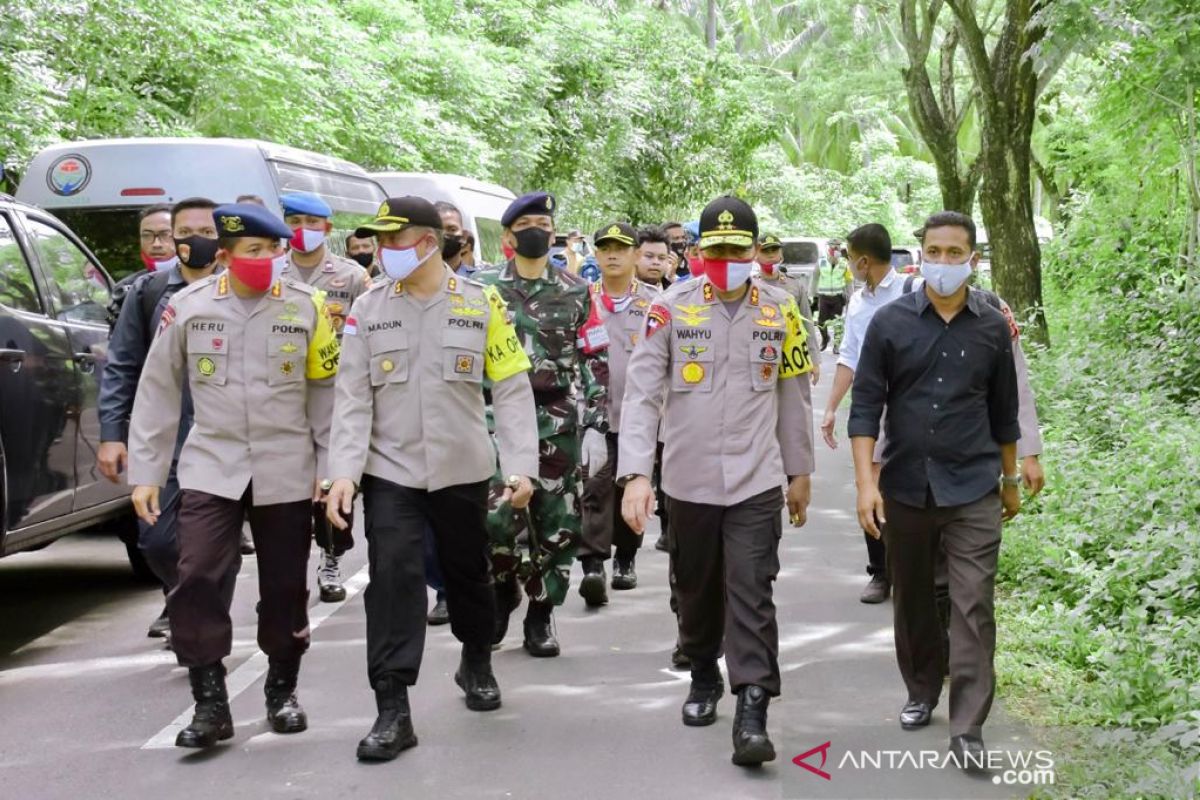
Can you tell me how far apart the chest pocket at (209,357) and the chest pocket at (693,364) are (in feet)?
5.41

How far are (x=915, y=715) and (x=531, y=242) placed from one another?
269 centimetres

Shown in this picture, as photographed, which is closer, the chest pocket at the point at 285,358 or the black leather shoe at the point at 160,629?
the chest pocket at the point at 285,358

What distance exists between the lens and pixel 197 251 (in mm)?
6918

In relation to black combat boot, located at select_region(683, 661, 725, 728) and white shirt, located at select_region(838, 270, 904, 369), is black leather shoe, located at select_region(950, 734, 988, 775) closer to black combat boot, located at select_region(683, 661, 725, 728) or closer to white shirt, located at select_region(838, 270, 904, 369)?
black combat boot, located at select_region(683, 661, 725, 728)

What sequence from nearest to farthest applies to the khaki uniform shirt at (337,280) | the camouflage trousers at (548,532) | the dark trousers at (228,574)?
the dark trousers at (228,574) → the camouflage trousers at (548,532) → the khaki uniform shirt at (337,280)

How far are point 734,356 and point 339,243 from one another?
7.67 meters

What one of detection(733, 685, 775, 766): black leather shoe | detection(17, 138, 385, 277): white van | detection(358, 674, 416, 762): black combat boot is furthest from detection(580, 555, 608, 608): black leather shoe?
detection(17, 138, 385, 277): white van

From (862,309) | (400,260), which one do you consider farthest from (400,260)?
(862,309)

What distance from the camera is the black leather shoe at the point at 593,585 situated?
8430mm

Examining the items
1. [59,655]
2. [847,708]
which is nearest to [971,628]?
[847,708]

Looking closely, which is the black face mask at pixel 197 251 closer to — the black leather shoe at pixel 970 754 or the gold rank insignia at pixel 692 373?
the gold rank insignia at pixel 692 373

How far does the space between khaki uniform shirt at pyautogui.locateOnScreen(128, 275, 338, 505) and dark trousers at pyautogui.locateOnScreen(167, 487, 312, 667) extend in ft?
0.23

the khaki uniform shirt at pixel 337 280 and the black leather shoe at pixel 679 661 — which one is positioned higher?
the khaki uniform shirt at pixel 337 280

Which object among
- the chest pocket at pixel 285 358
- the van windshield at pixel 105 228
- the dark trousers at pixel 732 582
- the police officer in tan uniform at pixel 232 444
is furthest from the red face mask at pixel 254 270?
the van windshield at pixel 105 228
